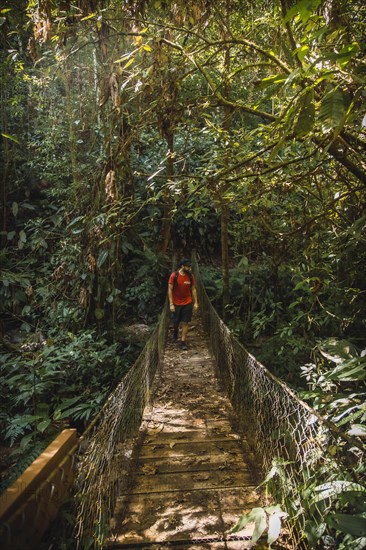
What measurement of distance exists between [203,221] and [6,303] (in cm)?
522

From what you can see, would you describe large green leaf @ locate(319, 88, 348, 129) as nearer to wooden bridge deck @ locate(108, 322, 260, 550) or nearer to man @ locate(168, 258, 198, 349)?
wooden bridge deck @ locate(108, 322, 260, 550)

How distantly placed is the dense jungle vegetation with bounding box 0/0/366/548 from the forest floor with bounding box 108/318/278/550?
0.68m

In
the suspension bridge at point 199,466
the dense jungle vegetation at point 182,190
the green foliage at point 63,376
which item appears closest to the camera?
the suspension bridge at point 199,466

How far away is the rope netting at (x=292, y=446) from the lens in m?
1.22

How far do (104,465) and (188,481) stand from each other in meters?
0.64

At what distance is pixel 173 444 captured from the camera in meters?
2.62

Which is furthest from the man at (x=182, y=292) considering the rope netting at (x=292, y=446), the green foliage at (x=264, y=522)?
the green foliage at (x=264, y=522)

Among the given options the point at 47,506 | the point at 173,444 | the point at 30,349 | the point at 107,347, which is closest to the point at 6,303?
the point at 30,349

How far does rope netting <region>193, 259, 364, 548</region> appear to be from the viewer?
1.22 metres

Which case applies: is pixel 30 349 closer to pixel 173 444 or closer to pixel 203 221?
pixel 173 444

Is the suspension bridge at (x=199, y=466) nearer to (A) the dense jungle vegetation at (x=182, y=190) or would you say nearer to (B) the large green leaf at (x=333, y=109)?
(A) the dense jungle vegetation at (x=182, y=190)

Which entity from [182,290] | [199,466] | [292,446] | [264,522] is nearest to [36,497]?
[264,522]

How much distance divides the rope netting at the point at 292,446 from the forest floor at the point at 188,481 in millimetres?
158

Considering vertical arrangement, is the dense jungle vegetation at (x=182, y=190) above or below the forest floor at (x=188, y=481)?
above
